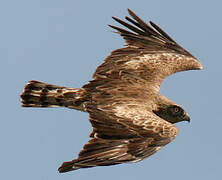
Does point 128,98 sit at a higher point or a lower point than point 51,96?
lower

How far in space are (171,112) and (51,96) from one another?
10.3 feet

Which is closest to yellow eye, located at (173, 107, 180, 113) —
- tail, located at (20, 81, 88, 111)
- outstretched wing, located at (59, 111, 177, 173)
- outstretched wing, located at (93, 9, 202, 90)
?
outstretched wing, located at (93, 9, 202, 90)

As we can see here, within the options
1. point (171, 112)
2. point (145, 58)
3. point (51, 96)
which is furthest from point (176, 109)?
point (51, 96)

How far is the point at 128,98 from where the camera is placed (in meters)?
14.5

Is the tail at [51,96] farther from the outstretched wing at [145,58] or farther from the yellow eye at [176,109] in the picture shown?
the yellow eye at [176,109]

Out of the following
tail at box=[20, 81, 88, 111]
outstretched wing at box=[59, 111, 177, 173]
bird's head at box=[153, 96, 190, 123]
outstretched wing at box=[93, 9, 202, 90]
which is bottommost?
outstretched wing at box=[59, 111, 177, 173]

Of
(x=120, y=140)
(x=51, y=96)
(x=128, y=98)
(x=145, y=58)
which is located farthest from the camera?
(x=145, y=58)

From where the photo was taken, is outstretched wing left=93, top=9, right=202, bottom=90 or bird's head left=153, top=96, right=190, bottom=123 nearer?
bird's head left=153, top=96, right=190, bottom=123

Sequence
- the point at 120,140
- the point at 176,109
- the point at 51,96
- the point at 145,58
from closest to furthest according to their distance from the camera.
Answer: the point at 120,140 < the point at 51,96 < the point at 176,109 < the point at 145,58

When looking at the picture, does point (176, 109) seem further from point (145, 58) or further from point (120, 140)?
point (120, 140)

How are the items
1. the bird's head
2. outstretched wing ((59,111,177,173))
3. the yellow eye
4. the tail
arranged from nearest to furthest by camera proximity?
outstretched wing ((59,111,177,173)), the tail, the bird's head, the yellow eye

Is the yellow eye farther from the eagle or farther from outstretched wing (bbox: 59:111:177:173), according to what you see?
outstretched wing (bbox: 59:111:177:173)

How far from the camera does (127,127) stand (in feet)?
43.2

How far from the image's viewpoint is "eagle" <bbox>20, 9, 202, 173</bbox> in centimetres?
1261
